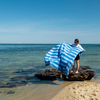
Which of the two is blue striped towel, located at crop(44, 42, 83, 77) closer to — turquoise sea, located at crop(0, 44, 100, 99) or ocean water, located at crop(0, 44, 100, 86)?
turquoise sea, located at crop(0, 44, 100, 99)

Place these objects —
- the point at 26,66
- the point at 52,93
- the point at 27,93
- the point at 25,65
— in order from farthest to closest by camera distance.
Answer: the point at 25,65 → the point at 26,66 → the point at 27,93 → the point at 52,93

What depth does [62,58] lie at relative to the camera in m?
5.31

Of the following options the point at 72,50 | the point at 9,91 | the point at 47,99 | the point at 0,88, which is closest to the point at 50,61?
the point at 72,50

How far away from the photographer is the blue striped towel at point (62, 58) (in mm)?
5200

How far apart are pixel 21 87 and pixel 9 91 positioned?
0.68 m

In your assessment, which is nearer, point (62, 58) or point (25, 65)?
point (62, 58)

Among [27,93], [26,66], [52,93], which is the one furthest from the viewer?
[26,66]

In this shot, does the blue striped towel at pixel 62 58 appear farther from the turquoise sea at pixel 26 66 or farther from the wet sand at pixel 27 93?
the turquoise sea at pixel 26 66

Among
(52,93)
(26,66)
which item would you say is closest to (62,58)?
(52,93)

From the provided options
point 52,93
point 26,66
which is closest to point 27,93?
point 52,93

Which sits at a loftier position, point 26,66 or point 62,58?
point 62,58

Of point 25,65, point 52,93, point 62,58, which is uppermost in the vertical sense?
point 62,58

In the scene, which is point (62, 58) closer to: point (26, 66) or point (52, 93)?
point (52, 93)

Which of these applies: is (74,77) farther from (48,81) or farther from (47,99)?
(47,99)
